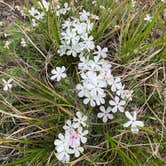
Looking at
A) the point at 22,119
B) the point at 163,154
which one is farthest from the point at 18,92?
the point at 163,154

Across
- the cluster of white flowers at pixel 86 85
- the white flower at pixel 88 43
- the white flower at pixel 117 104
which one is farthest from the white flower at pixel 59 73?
the white flower at pixel 117 104

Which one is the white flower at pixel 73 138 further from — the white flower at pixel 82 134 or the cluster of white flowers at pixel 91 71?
the cluster of white flowers at pixel 91 71

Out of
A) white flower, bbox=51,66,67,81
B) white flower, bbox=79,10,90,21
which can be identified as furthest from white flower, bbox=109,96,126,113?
white flower, bbox=79,10,90,21

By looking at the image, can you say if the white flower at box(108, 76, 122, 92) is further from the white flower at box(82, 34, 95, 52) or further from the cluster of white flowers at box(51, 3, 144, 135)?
the white flower at box(82, 34, 95, 52)

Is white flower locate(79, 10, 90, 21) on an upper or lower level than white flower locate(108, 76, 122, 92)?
upper

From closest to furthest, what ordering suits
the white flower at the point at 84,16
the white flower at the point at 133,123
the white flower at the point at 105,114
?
1. the white flower at the point at 133,123
2. the white flower at the point at 105,114
3. the white flower at the point at 84,16

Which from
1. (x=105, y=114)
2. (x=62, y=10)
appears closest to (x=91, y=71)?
(x=105, y=114)

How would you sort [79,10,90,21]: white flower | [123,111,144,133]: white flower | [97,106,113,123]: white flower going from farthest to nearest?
1. [79,10,90,21]: white flower
2. [97,106,113,123]: white flower
3. [123,111,144,133]: white flower

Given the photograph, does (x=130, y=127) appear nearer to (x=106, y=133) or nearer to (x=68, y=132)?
(x=106, y=133)

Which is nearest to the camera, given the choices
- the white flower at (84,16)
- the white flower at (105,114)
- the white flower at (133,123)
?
the white flower at (133,123)
